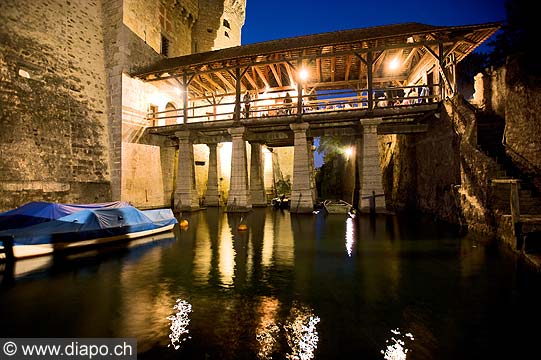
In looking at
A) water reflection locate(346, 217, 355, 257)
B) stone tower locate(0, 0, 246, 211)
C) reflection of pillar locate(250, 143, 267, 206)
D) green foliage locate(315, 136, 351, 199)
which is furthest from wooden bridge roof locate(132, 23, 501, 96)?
green foliage locate(315, 136, 351, 199)

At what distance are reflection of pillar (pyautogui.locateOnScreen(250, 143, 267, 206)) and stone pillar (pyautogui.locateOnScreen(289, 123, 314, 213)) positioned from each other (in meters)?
5.72

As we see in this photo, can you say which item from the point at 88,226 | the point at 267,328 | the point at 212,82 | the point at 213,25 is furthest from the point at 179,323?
the point at 213,25

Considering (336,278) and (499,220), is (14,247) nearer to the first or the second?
(336,278)

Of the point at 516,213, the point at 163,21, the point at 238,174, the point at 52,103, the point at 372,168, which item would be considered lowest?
the point at 516,213

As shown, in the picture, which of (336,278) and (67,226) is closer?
(336,278)

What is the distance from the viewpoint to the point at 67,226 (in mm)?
9391

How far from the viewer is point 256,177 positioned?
23.2 meters

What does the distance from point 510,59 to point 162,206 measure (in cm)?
2122

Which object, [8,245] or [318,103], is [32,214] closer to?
A: [8,245]

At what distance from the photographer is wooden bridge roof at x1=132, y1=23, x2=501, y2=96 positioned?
49.2 feet

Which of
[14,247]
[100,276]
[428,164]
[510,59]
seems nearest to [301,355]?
[100,276]

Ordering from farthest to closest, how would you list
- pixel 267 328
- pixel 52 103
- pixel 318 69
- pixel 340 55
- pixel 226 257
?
pixel 318 69 < pixel 340 55 < pixel 52 103 < pixel 226 257 < pixel 267 328

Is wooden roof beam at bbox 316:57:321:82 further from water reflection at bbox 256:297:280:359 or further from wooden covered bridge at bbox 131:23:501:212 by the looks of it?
water reflection at bbox 256:297:280:359

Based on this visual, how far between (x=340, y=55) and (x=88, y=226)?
14.5 meters
